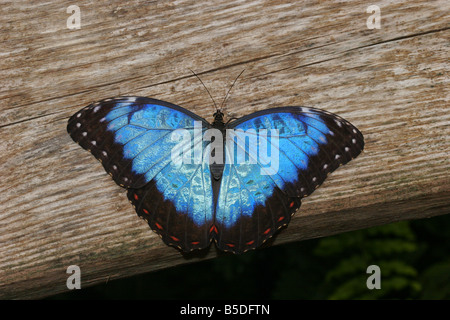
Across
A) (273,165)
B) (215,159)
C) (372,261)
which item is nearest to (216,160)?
(215,159)

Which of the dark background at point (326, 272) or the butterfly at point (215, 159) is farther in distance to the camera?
the dark background at point (326, 272)

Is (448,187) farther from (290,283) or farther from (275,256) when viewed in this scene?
(275,256)

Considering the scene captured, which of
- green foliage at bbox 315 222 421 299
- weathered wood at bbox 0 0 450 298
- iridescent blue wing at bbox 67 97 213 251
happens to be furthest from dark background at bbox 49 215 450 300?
weathered wood at bbox 0 0 450 298

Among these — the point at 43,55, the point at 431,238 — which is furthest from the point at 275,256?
the point at 43,55

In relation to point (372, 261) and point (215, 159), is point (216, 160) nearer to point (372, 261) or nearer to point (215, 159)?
point (215, 159)

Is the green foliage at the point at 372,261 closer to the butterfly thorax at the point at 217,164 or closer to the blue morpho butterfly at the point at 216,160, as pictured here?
the blue morpho butterfly at the point at 216,160

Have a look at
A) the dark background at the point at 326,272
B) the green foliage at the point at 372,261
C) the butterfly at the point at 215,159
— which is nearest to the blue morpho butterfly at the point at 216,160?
the butterfly at the point at 215,159
